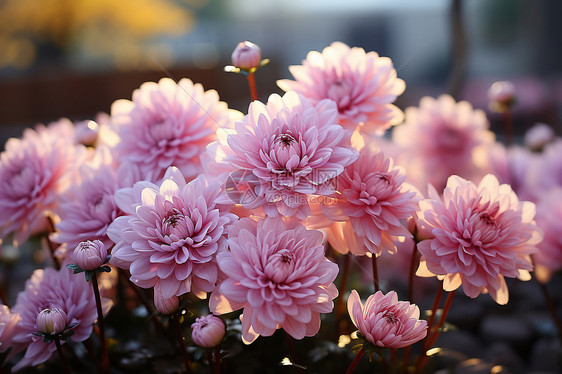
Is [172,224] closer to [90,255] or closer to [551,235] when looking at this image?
[90,255]

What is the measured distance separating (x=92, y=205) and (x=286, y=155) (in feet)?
0.86

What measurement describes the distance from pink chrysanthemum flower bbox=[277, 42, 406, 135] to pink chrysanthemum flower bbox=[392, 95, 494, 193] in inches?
12.7

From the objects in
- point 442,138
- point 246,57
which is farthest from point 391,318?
point 442,138

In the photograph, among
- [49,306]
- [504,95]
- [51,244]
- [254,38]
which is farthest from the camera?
[254,38]

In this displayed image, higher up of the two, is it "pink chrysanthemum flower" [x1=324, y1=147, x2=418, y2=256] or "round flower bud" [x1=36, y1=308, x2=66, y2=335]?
"pink chrysanthemum flower" [x1=324, y1=147, x2=418, y2=256]

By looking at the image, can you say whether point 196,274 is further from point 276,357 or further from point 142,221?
point 276,357

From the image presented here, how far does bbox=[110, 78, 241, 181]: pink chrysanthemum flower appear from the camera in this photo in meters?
0.60

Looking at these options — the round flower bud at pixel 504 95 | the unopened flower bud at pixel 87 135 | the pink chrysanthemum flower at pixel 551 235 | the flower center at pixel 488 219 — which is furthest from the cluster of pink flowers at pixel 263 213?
the round flower bud at pixel 504 95

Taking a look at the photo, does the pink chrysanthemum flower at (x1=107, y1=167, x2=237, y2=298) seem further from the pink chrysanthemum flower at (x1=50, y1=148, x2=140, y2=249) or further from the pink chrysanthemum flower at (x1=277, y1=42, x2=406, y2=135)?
the pink chrysanthemum flower at (x1=277, y1=42, x2=406, y2=135)

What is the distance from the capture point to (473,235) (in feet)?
1.62

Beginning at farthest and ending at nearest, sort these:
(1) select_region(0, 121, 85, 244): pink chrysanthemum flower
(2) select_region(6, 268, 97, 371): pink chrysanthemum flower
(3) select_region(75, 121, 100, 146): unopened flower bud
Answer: (3) select_region(75, 121, 100, 146): unopened flower bud → (1) select_region(0, 121, 85, 244): pink chrysanthemum flower → (2) select_region(6, 268, 97, 371): pink chrysanthemum flower

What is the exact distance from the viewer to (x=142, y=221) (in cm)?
47

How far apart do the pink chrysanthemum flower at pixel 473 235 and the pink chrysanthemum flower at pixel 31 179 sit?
48 centimetres

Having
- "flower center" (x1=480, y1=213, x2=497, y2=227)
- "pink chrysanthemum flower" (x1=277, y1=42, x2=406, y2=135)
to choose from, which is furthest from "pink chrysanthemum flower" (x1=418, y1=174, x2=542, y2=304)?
"pink chrysanthemum flower" (x1=277, y1=42, x2=406, y2=135)
